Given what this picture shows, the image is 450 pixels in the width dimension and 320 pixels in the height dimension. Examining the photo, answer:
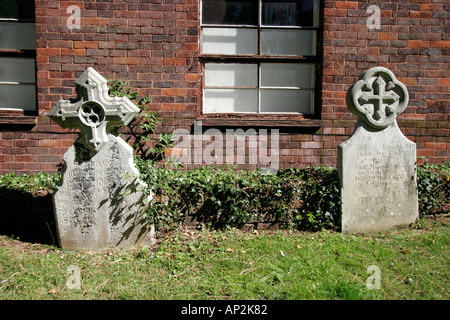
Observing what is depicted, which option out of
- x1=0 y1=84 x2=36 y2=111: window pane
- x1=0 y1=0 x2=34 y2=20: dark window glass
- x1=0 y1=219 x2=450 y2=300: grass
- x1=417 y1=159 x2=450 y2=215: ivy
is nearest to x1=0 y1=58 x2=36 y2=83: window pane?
x1=0 y1=84 x2=36 y2=111: window pane

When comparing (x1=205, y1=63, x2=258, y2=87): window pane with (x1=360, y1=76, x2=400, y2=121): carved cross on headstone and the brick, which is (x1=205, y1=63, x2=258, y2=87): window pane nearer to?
the brick

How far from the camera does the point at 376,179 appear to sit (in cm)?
366

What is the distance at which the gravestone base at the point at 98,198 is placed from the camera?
321 cm

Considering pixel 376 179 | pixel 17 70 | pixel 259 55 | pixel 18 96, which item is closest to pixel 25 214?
pixel 18 96

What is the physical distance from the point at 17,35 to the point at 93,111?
2581 millimetres

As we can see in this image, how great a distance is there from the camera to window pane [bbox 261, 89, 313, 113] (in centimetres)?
486

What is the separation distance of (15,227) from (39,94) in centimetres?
188

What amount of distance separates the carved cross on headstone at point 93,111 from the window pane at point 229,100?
176cm

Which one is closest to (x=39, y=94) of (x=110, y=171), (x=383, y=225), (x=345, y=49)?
(x=110, y=171)

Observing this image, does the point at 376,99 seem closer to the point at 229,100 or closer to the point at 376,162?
the point at 376,162

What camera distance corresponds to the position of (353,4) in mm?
4578

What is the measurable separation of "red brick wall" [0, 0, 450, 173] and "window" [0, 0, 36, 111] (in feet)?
1.03

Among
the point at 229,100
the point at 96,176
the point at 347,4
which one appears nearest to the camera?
the point at 96,176

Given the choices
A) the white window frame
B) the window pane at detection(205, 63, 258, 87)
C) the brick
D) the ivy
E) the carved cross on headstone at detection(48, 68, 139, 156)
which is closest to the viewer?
the carved cross on headstone at detection(48, 68, 139, 156)
